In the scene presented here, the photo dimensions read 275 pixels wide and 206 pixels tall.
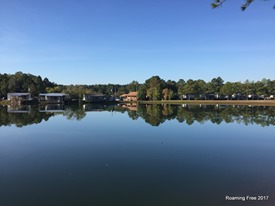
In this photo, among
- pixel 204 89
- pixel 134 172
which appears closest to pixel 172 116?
pixel 134 172

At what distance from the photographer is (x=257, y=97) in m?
63.9

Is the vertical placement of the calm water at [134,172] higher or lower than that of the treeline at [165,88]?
lower

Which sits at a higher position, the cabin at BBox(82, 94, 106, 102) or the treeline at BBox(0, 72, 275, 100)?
the treeline at BBox(0, 72, 275, 100)

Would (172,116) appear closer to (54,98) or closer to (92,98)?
(54,98)

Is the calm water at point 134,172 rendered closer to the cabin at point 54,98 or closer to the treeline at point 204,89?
the cabin at point 54,98

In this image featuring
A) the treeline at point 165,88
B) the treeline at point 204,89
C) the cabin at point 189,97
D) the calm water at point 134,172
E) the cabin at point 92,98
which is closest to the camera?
the calm water at point 134,172

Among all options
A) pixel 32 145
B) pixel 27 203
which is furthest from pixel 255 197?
pixel 32 145

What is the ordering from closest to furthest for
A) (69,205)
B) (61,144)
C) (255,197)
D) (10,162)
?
1. (69,205)
2. (255,197)
3. (10,162)
4. (61,144)

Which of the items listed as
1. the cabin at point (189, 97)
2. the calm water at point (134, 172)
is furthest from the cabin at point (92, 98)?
the calm water at point (134, 172)

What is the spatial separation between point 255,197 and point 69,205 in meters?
4.24

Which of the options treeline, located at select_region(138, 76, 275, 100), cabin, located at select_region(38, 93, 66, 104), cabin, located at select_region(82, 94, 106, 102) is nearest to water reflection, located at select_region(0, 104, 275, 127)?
cabin, located at select_region(38, 93, 66, 104)

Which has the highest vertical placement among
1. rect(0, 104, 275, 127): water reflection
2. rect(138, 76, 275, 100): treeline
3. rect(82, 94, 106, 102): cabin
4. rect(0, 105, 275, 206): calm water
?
rect(138, 76, 275, 100): treeline

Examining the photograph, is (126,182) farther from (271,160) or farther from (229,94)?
(229,94)

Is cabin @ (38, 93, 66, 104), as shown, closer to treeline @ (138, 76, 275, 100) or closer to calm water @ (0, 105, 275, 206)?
treeline @ (138, 76, 275, 100)
